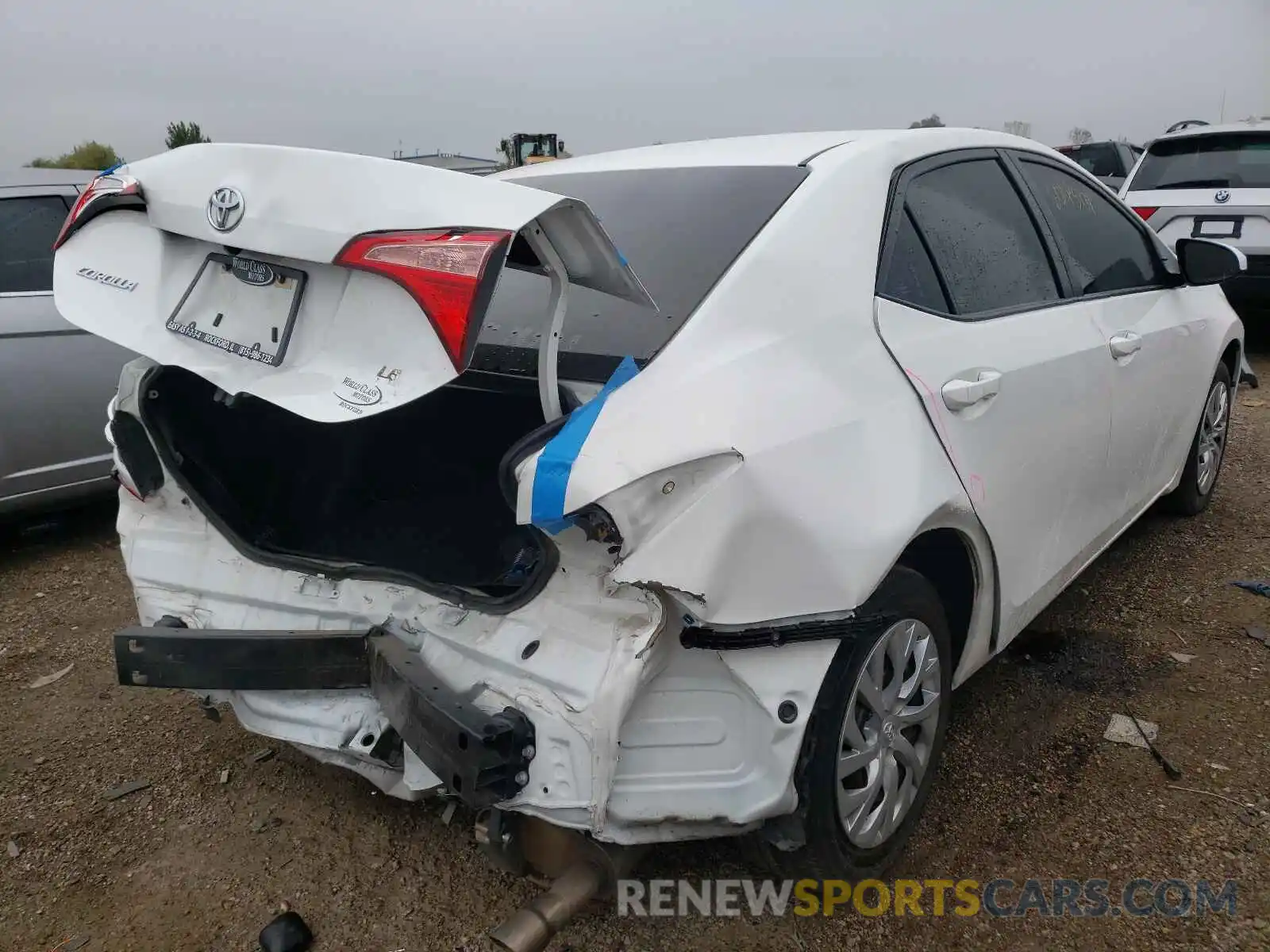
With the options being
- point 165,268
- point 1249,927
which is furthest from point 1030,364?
point 165,268

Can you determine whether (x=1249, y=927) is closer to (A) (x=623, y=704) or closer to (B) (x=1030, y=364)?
(B) (x=1030, y=364)

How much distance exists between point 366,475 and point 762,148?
1471 mm

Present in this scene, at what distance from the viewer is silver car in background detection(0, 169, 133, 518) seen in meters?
3.91

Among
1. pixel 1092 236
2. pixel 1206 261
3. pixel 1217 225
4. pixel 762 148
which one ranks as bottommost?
pixel 1217 225

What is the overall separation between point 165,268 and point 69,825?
5.09 ft

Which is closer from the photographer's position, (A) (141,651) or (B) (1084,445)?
(A) (141,651)

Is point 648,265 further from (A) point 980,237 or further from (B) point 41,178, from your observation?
(B) point 41,178

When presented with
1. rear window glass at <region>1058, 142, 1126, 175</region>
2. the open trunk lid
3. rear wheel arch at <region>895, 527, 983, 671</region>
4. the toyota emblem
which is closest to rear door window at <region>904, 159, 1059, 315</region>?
rear wheel arch at <region>895, 527, 983, 671</region>

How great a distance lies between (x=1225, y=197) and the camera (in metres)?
6.84

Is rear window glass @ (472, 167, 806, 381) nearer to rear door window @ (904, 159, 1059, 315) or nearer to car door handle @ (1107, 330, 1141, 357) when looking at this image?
rear door window @ (904, 159, 1059, 315)

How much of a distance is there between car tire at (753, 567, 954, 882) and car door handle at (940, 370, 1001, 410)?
0.39 metres

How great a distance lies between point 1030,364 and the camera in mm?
2373

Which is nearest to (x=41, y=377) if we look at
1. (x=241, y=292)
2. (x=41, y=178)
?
(x=41, y=178)

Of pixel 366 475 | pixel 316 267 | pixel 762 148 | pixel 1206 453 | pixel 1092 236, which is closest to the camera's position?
pixel 316 267
